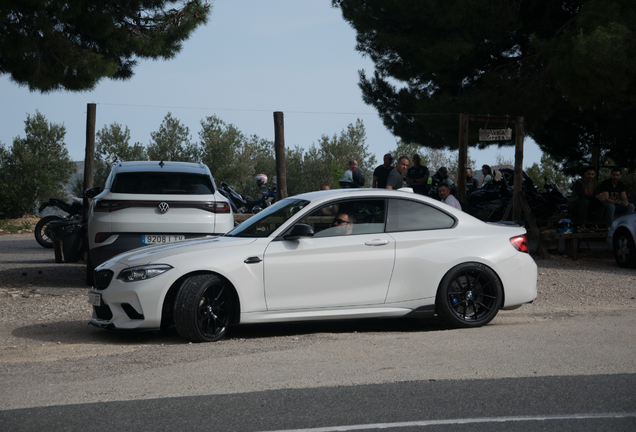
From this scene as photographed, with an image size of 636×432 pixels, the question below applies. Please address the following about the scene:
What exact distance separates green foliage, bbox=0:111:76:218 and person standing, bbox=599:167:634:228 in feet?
70.1

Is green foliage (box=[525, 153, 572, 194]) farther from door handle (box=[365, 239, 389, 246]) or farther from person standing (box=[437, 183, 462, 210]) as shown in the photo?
door handle (box=[365, 239, 389, 246])

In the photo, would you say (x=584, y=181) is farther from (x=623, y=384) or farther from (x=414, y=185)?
(x=623, y=384)

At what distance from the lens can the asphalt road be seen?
14.6 ft

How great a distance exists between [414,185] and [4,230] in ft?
46.6

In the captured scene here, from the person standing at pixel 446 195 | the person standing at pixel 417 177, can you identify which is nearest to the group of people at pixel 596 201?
the person standing at pixel 417 177

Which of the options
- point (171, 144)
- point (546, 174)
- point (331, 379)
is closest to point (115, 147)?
point (171, 144)

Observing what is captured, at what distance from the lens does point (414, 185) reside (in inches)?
689

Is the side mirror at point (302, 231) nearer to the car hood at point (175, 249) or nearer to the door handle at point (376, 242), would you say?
the car hood at point (175, 249)

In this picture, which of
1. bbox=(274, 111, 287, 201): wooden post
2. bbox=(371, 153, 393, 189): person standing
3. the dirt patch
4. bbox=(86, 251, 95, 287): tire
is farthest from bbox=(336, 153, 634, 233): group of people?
the dirt patch

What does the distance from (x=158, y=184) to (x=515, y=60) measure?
13349mm

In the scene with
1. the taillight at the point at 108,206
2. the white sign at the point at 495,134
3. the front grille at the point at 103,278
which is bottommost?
the front grille at the point at 103,278

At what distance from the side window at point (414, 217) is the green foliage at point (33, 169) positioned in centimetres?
2349

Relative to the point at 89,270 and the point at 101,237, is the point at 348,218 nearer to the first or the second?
the point at 101,237

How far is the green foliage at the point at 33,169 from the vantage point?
2792 centimetres
